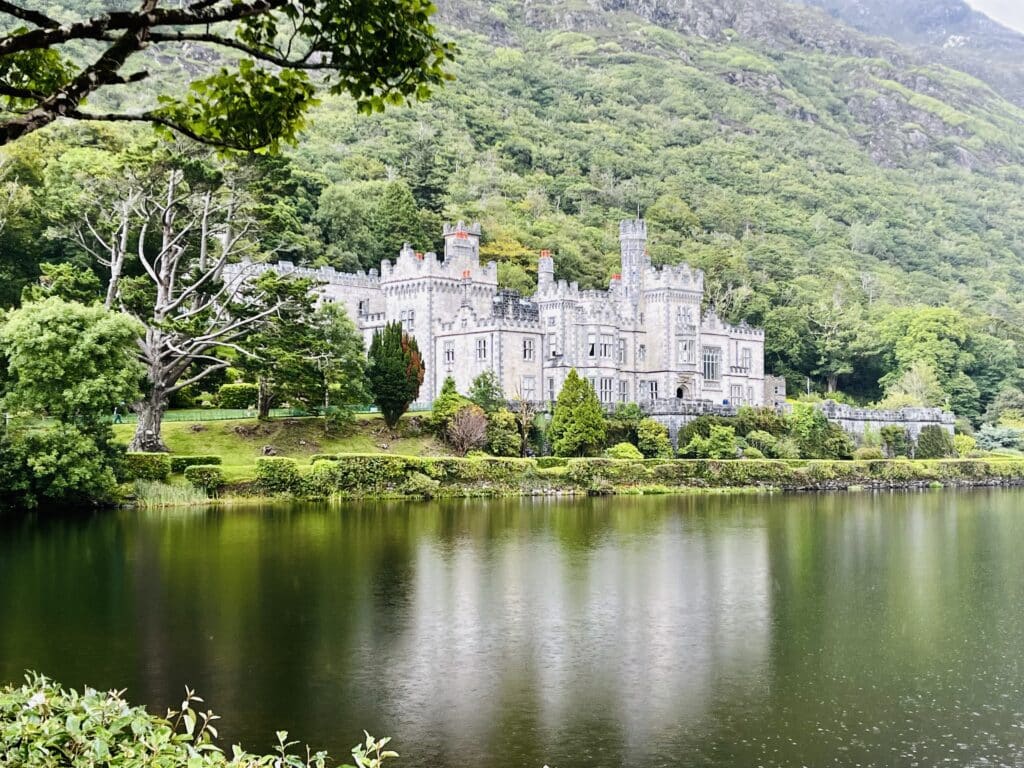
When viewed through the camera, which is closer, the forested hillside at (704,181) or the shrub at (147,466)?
→ the shrub at (147,466)

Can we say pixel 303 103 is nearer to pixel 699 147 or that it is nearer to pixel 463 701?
pixel 463 701

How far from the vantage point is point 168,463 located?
44156 millimetres

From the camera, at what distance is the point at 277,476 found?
4544 cm

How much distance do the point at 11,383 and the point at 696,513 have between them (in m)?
24.5

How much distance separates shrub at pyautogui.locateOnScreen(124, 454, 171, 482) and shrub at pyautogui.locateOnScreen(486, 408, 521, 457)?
1717cm

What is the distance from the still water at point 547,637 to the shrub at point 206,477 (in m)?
8.34

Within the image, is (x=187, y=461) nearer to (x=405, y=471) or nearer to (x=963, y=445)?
(x=405, y=471)

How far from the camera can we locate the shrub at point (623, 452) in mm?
57531

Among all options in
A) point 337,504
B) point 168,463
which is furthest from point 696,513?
point 168,463

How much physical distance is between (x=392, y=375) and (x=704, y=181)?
8703 centimetres

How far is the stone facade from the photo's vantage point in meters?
63.7

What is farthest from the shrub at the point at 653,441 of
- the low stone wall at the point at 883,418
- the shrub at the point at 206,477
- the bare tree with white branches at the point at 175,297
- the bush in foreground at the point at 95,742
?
the bush in foreground at the point at 95,742

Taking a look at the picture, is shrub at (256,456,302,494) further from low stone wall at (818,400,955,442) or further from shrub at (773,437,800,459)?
low stone wall at (818,400,955,442)

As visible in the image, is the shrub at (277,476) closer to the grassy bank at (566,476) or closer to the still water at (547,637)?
the grassy bank at (566,476)
